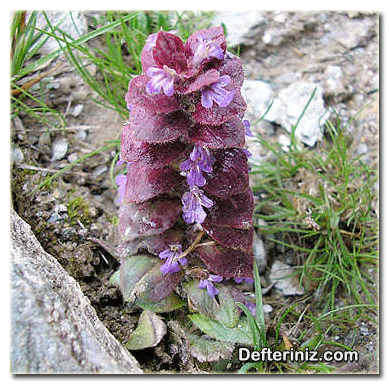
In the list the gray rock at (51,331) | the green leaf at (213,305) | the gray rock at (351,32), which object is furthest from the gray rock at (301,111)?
the gray rock at (51,331)

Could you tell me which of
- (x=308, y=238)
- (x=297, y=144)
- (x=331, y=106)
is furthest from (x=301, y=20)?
(x=308, y=238)

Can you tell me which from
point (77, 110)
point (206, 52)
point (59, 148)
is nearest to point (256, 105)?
point (77, 110)

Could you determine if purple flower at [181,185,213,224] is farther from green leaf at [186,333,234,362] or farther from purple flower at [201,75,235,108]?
green leaf at [186,333,234,362]

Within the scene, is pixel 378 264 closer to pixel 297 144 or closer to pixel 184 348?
pixel 297 144

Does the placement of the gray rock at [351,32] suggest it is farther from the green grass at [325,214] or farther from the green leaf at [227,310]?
the green leaf at [227,310]

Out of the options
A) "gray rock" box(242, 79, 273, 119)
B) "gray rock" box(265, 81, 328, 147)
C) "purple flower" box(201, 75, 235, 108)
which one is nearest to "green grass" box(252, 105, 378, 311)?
"gray rock" box(265, 81, 328, 147)

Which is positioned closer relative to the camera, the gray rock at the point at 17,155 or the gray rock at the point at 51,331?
the gray rock at the point at 51,331
